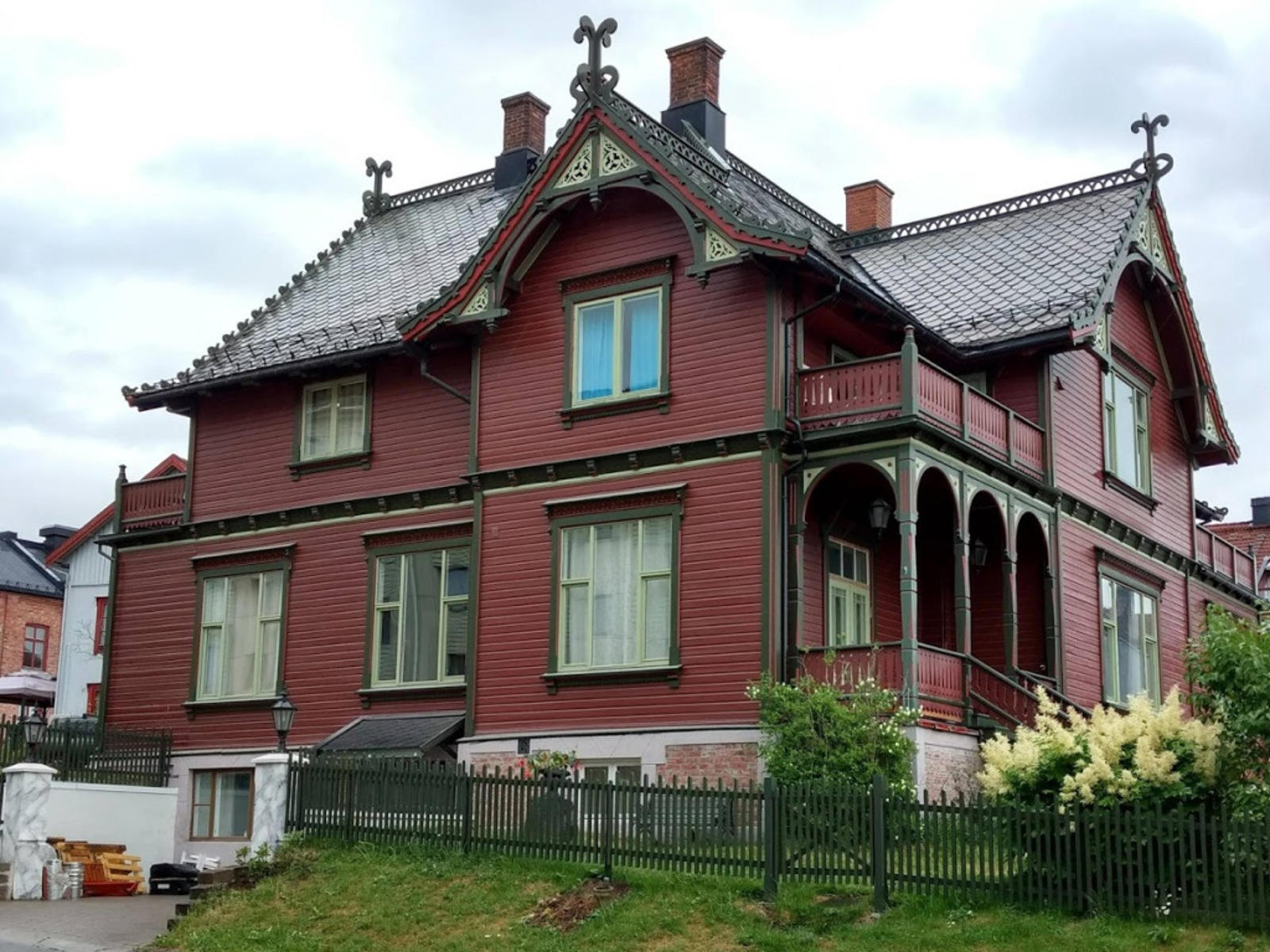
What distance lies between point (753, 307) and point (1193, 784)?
10.4 meters

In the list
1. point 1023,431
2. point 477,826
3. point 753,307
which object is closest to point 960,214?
point 1023,431

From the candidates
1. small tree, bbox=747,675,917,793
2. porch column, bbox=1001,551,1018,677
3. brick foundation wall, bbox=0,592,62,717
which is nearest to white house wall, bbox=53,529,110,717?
brick foundation wall, bbox=0,592,62,717

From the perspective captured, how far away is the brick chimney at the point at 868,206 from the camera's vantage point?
35.8 meters

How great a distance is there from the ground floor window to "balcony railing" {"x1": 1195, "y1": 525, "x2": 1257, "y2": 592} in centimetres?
1879

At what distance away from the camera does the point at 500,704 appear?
86.2 feet

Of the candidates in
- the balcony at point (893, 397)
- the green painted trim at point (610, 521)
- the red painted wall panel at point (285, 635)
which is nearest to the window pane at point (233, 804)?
the red painted wall panel at point (285, 635)

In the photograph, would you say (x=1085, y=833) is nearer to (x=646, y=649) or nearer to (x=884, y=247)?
(x=646, y=649)

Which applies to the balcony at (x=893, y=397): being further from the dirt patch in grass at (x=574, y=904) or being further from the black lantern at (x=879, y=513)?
the dirt patch in grass at (x=574, y=904)

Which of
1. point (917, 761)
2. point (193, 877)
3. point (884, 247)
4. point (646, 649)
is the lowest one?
point (193, 877)

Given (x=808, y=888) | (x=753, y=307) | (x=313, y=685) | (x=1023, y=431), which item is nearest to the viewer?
(x=808, y=888)

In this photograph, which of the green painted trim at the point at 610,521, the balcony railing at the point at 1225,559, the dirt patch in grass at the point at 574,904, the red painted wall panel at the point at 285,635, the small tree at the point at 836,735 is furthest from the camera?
the balcony railing at the point at 1225,559

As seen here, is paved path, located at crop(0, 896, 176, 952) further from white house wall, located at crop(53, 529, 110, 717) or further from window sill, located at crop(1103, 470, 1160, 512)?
white house wall, located at crop(53, 529, 110, 717)

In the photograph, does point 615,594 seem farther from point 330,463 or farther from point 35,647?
point 35,647

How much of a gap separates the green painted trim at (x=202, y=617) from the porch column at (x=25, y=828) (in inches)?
205
